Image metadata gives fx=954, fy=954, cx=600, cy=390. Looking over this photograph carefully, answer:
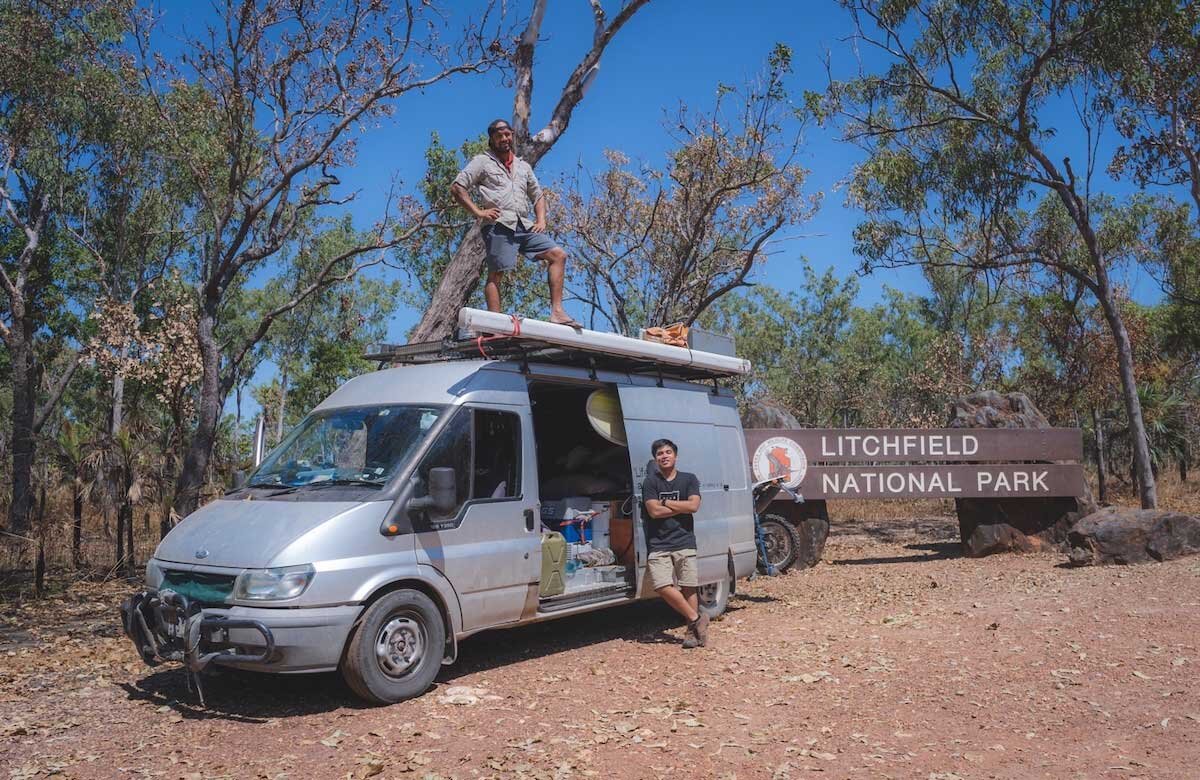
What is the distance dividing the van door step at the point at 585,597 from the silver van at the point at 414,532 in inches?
0.6

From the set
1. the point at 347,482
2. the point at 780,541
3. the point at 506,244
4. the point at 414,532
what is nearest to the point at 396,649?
the point at 414,532

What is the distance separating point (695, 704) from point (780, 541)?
22.9 feet

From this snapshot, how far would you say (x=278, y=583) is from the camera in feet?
19.6

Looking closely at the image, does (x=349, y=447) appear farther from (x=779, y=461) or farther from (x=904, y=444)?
(x=904, y=444)

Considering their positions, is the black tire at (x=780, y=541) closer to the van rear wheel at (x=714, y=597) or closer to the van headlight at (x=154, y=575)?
the van rear wheel at (x=714, y=597)

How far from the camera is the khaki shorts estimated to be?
8.31 metres

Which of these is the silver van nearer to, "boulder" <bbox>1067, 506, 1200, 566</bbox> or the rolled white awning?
the rolled white awning

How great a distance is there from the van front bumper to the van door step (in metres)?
1.98

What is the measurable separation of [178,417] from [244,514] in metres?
8.96

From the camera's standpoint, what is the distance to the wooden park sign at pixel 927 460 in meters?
13.9

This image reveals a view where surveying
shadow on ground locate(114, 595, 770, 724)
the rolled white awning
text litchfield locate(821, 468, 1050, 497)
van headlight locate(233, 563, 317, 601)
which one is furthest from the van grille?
text litchfield locate(821, 468, 1050, 497)

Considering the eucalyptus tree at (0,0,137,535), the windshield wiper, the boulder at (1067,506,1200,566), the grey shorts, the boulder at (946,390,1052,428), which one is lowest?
the boulder at (1067,506,1200,566)

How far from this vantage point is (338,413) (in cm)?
758

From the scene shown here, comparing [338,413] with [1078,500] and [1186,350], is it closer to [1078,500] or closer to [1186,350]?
[1078,500]
